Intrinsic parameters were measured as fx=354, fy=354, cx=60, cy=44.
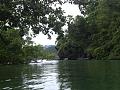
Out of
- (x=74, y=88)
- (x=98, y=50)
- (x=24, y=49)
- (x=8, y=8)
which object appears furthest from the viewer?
(x=98, y=50)

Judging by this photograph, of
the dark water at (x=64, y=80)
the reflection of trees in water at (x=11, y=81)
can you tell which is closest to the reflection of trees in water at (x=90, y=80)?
the dark water at (x=64, y=80)

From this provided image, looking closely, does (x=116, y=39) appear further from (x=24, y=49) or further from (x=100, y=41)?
(x=24, y=49)

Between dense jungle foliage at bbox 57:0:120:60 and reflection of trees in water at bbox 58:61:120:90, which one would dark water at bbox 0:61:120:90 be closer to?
reflection of trees in water at bbox 58:61:120:90

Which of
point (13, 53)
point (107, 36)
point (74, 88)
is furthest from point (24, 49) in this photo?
point (74, 88)

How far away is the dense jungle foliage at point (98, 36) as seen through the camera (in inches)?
3342

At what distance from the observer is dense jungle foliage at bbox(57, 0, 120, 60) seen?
84875 millimetres

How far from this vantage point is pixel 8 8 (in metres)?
15.8

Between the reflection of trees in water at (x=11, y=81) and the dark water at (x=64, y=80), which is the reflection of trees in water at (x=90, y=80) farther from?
the reflection of trees in water at (x=11, y=81)

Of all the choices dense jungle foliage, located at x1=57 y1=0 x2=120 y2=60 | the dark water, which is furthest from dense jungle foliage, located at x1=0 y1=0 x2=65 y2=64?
dense jungle foliage, located at x1=57 y1=0 x2=120 y2=60

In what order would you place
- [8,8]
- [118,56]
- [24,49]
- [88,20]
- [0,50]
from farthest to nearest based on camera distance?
[88,20] → [118,56] → [24,49] → [0,50] → [8,8]

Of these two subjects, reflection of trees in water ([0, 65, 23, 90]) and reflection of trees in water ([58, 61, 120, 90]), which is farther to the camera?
reflection of trees in water ([0, 65, 23, 90])

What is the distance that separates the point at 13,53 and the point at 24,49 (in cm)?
407

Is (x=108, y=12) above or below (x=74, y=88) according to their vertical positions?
above

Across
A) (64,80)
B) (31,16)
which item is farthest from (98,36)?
(31,16)
